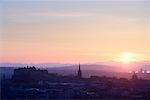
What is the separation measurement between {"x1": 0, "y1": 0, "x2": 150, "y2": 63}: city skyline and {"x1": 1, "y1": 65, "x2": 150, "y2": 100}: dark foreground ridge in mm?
102

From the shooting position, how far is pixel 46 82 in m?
2.28

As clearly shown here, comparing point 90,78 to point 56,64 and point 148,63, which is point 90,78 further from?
point 148,63

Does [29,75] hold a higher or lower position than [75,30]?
lower

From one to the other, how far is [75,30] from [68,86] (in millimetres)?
346

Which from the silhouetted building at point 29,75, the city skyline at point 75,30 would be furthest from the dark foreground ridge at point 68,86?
the city skyline at point 75,30

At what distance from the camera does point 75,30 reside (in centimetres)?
227

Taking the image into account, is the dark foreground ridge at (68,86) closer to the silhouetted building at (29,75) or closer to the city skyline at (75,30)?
the silhouetted building at (29,75)

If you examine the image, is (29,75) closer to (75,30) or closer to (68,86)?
(68,86)

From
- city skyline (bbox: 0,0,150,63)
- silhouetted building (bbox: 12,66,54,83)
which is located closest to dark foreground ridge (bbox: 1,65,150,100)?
silhouetted building (bbox: 12,66,54,83)

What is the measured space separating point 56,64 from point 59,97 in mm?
206

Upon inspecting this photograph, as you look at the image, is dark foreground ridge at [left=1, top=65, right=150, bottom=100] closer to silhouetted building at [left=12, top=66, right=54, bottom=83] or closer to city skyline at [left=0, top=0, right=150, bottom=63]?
silhouetted building at [left=12, top=66, right=54, bottom=83]

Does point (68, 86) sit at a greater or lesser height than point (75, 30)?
lesser

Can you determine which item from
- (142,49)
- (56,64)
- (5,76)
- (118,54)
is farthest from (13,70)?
(142,49)

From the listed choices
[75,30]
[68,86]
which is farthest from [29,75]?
[75,30]
